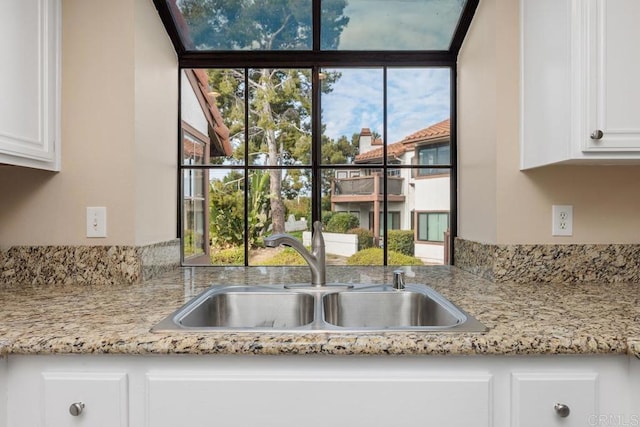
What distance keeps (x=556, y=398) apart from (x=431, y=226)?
42.5 inches

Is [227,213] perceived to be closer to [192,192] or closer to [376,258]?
[192,192]

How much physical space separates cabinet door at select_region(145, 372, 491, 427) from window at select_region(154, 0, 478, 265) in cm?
102

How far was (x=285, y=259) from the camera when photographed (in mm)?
1927

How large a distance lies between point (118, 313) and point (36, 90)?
85cm

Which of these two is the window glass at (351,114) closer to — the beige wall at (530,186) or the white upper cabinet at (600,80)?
the beige wall at (530,186)

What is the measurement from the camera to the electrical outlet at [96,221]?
1.49 m

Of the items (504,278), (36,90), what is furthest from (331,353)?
(36,90)

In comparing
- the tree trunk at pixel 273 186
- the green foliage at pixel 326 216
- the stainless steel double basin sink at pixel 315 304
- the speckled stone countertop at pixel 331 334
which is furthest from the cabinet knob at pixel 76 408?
the green foliage at pixel 326 216

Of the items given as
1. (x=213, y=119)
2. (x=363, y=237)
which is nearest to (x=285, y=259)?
(x=363, y=237)

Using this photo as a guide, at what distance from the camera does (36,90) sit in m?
1.34

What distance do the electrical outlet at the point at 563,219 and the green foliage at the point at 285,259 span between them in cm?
108

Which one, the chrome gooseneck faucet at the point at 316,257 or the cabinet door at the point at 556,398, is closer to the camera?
the cabinet door at the point at 556,398

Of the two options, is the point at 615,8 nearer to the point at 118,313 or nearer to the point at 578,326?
the point at 578,326

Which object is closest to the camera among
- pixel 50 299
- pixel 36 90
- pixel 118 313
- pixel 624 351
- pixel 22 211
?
pixel 624 351
